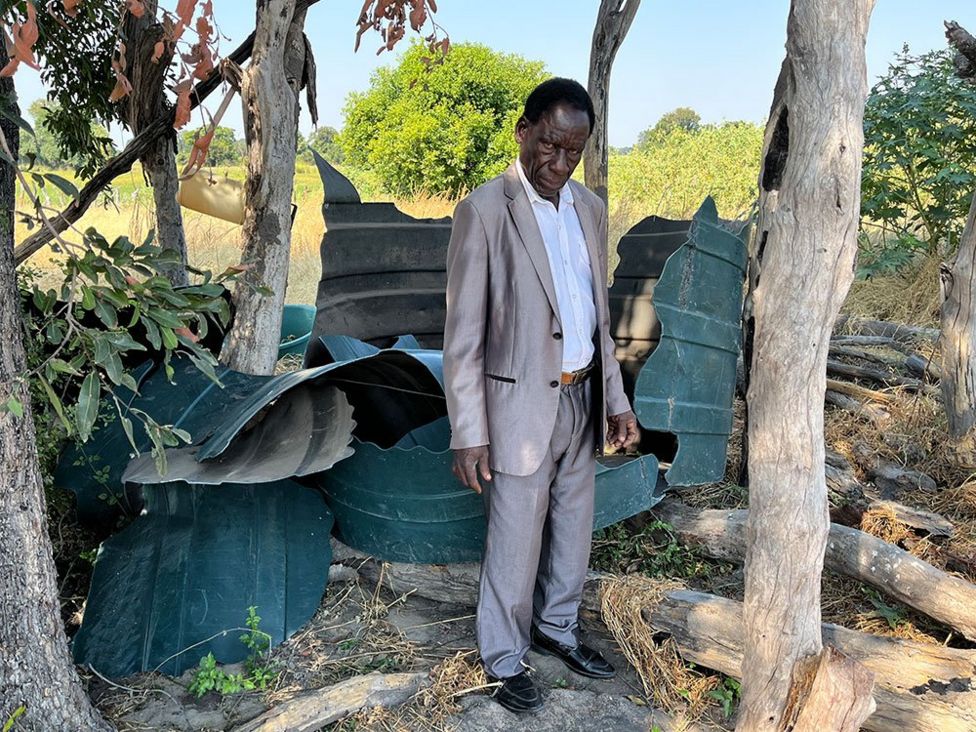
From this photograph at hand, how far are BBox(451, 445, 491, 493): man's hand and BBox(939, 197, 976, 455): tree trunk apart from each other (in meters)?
3.06

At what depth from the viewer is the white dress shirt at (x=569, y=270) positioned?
280 cm

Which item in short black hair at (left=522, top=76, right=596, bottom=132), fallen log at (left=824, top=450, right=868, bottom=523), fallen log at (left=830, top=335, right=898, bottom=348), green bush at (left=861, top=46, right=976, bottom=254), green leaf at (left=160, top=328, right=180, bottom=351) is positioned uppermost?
green bush at (left=861, top=46, right=976, bottom=254)

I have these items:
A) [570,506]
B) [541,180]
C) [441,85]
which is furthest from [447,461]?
[441,85]

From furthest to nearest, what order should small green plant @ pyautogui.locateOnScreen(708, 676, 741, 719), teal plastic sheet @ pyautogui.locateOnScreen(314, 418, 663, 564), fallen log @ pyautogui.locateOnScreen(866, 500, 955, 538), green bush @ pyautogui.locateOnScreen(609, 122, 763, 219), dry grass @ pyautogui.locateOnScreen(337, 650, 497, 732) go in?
green bush @ pyautogui.locateOnScreen(609, 122, 763, 219) → fallen log @ pyautogui.locateOnScreen(866, 500, 955, 538) → teal plastic sheet @ pyautogui.locateOnScreen(314, 418, 663, 564) → small green plant @ pyautogui.locateOnScreen(708, 676, 741, 719) → dry grass @ pyautogui.locateOnScreen(337, 650, 497, 732)

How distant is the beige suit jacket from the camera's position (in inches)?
106

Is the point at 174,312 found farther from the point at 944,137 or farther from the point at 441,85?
the point at 441,85

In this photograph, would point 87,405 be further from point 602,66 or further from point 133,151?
point 602,66

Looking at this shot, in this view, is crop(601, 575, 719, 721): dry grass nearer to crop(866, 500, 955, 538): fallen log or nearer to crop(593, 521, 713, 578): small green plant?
crop(593, 521, 713, 578): small green plant

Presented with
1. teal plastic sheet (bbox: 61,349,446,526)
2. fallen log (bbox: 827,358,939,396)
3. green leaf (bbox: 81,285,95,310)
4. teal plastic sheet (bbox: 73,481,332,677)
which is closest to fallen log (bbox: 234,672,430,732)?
teal plastic sheet (bbox: 73,481,332,677)

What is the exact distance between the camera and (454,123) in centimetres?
1312

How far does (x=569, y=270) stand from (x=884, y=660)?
5.37 feet

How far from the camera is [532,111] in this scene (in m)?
2.66

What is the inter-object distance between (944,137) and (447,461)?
227 inches

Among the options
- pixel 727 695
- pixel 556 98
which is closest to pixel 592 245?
pixel 556 98
